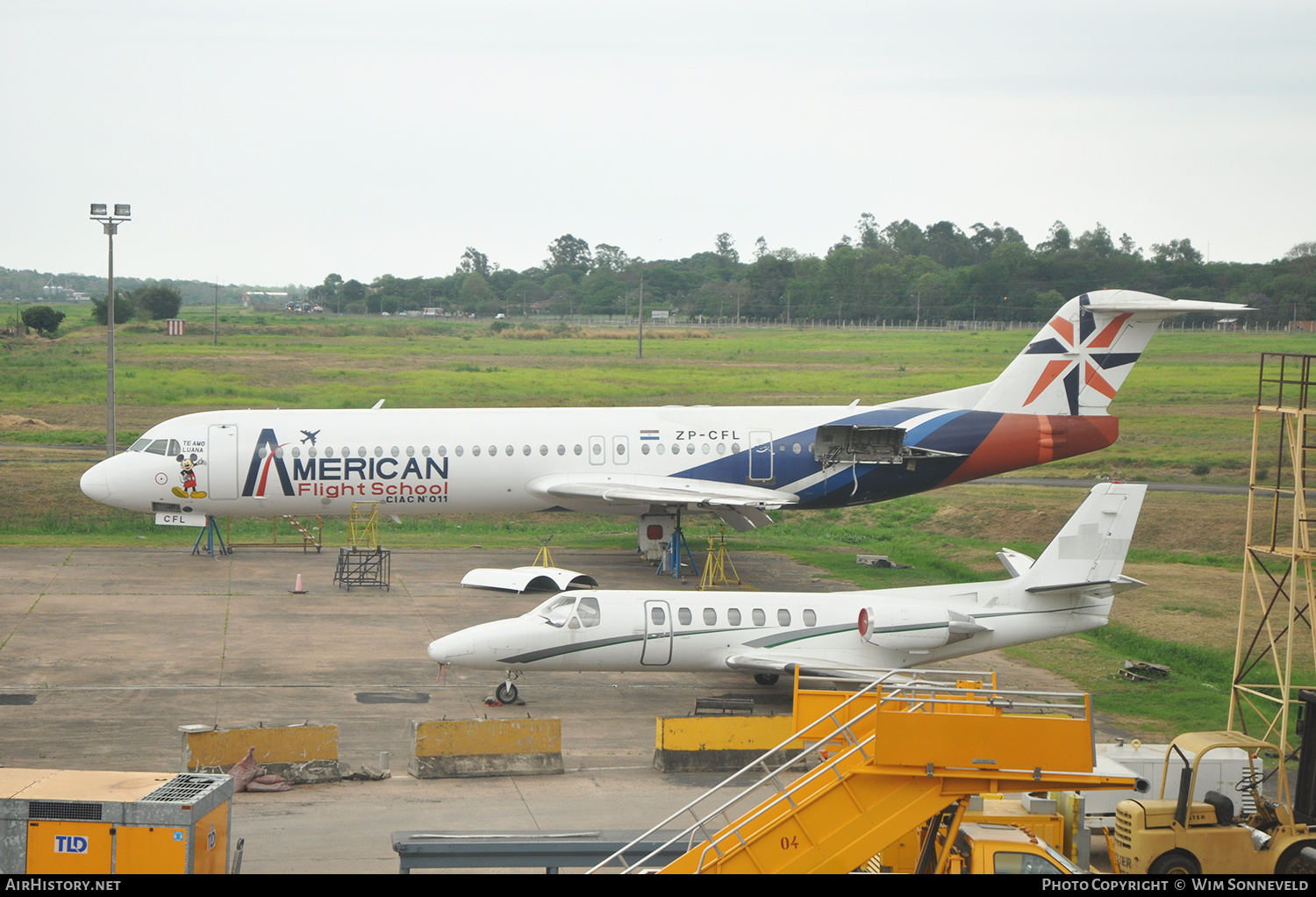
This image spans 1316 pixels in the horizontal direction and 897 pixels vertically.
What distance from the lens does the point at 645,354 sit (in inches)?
4427

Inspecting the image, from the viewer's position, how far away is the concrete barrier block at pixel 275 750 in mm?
18875

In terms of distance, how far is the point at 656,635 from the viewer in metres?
23.4

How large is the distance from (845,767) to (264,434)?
87.9ft

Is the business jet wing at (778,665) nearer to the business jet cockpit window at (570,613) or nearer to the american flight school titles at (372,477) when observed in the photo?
the business jet cockpit window at (570,613)

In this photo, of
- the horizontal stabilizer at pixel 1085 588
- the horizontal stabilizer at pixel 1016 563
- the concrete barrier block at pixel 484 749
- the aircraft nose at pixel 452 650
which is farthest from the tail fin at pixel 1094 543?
the aircraft nose at pixel 452 650

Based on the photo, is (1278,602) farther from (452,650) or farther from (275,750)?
(275,750)

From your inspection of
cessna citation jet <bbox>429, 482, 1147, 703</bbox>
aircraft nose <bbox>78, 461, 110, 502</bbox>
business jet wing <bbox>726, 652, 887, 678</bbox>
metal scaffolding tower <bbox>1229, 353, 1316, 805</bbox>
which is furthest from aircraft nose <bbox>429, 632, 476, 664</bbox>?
aircraft nose <bbox>78, 461, 110, 502</bbox>

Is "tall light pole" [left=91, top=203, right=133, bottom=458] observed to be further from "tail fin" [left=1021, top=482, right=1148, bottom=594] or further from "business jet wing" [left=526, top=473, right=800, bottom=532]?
"tail fin" [left=1021, top=482, right=1148, bottom=594]

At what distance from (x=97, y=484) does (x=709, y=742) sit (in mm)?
23706

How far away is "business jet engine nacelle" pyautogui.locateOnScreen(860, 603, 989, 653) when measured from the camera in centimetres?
2375

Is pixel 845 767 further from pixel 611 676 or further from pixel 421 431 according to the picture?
pixel 421 431

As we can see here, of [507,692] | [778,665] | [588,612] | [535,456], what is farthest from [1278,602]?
[507,692]

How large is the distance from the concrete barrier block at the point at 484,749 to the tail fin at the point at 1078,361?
21.5 meters

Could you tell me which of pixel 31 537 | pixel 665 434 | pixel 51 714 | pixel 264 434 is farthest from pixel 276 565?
pixel 51 714
